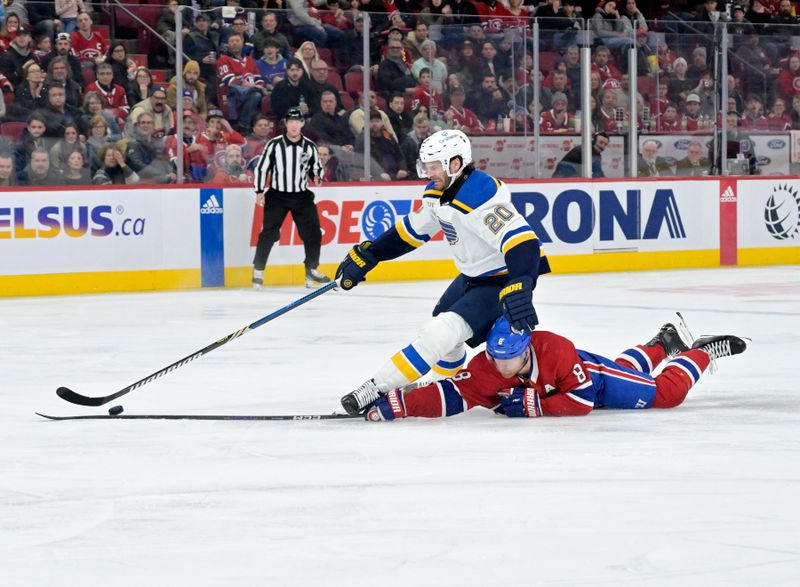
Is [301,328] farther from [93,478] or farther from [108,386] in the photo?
[93,478]

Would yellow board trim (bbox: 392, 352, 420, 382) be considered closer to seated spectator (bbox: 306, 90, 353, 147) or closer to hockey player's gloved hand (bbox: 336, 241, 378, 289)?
hockey player's gloved hand (bbox: 336, 241, 378, 289)

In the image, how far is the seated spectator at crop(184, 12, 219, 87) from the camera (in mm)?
12680

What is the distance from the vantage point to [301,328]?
9.48 metres

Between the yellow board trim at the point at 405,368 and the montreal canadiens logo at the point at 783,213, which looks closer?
the yellow board trim at the point at 405,368

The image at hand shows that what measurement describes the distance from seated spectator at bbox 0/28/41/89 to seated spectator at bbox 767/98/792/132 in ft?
24.6

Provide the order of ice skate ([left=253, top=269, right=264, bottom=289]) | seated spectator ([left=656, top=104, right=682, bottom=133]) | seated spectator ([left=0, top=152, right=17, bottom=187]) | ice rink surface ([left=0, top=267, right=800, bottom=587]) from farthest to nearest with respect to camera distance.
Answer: seated spectator ([left=656, top=104, right=682, bottom=133]), ice skate ([left=253, top=269, right=264, bottom=289]), seated spectator ([left=0, top=152, right=17, bottom=187]), ice rink surface ([left=0, top=267, right=800, bottom=587])

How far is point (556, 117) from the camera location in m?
14.3

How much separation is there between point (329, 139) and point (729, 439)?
8.68 meters

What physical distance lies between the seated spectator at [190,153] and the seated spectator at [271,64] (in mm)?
763

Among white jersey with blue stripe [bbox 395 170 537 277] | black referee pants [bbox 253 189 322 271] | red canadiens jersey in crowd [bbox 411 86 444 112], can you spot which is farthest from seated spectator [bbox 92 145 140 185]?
white jersey with blue stripe [bbox 395 170 537 277]

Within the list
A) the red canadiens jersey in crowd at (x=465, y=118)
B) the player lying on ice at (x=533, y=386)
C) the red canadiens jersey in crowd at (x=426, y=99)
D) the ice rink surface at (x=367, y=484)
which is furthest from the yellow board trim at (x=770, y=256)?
the player lying on ice at (x=533, y=386)

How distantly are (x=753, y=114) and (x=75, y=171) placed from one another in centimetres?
701

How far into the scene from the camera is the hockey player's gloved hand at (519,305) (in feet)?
17.8

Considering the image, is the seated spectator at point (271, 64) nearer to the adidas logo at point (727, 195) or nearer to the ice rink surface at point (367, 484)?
the adidas logo at point (727, 195)
